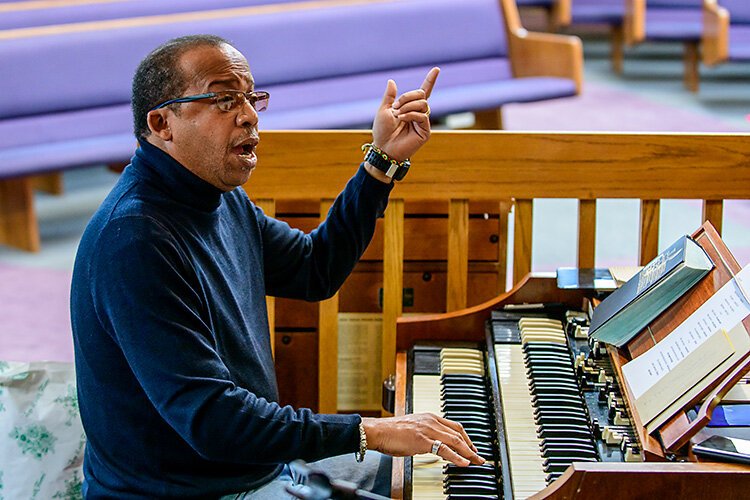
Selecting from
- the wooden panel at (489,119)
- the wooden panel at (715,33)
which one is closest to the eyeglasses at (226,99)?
the wooden panel at (489,119)

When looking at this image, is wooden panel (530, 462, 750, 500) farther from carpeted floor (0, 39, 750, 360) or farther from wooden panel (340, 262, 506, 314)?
carpeted floor (0, 39, 750, 360)

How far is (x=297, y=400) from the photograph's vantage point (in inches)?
129

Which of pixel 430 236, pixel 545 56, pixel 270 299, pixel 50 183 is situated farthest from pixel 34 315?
pixel 545 56

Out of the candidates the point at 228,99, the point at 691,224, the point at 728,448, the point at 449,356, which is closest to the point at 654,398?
the point at 728,448

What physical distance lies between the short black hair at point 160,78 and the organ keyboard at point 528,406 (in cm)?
82

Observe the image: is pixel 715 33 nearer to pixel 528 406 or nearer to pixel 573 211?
pixel 573 211

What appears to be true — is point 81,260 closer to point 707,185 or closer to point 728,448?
point 728,448

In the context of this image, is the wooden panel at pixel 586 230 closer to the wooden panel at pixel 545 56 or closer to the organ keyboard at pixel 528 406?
the organ keyboard at pixel 528 406

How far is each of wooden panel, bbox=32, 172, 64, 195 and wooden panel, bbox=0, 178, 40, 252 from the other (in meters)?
0.86

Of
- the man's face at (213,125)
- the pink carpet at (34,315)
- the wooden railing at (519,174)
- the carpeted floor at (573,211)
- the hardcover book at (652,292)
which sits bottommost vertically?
the pink carpet at (34,315)

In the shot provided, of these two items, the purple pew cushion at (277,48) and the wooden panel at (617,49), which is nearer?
the purple pew cushion at (277,48)

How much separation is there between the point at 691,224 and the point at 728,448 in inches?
160

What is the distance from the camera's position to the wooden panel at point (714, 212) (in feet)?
9.86

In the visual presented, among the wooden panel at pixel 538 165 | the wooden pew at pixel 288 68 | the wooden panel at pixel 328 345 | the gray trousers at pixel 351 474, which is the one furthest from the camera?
the wooden pew at pixel 288 68
